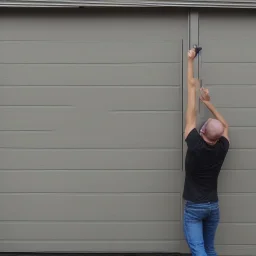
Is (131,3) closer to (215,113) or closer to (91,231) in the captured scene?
(215,113)

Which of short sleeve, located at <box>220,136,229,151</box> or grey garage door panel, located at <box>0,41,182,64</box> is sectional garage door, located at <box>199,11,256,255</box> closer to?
grey garage door panel, located at <box>0,41,182,64</box>

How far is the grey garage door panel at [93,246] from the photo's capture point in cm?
491

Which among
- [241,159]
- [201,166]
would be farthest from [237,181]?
[201,166]

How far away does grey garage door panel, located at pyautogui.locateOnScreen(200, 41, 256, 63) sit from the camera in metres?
4.68

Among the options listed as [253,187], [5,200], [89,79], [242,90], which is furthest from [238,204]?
[5,200]

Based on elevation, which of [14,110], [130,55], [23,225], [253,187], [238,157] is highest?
[130,55]

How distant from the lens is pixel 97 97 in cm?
475

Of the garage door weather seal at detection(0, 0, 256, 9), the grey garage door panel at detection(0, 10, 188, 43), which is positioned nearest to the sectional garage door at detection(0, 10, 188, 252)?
the grey garage door panel at detection(0, 10, 188, 43)

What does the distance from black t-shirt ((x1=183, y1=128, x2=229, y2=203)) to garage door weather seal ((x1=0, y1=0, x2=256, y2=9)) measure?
127 centimetres

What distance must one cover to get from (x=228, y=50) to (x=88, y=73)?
1.38 metres

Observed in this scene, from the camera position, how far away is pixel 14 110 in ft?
15.6

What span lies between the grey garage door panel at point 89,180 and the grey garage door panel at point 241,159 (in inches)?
21.0

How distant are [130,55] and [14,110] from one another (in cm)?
126

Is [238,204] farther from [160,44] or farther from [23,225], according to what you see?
[23,225]
